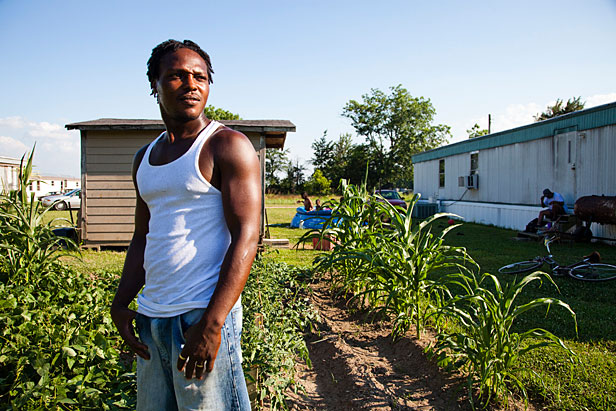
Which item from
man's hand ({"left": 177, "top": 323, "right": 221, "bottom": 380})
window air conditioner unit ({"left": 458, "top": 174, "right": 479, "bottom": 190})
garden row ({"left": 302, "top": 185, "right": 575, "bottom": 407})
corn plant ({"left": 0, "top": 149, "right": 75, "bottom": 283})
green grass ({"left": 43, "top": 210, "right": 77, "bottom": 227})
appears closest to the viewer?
man's hand ({"left": 177, "top": 323, "right": 221, "bottom": 380})

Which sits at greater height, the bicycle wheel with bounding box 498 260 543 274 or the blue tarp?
the blue tarp

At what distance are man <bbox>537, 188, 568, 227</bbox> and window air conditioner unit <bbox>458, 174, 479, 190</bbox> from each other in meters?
5.76

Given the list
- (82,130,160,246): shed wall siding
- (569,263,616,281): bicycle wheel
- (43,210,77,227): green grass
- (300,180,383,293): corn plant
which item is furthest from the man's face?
(82,130,160,246): shed wall siding

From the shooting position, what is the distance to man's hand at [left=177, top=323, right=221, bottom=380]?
1329 mm

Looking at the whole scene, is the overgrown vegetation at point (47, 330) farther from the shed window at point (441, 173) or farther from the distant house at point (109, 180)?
the shed window at point (441, 173)

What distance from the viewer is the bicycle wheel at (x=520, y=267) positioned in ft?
23.2

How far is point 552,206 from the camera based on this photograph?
11648 mm

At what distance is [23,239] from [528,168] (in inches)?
574

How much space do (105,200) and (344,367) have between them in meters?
8.06

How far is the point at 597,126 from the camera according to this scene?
11.4 meters

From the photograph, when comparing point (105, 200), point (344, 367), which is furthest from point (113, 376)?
point (105, 200)

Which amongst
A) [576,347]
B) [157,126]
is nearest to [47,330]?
[576,347]

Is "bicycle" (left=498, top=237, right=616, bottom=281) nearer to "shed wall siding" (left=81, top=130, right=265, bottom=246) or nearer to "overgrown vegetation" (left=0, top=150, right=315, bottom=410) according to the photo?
"overgrown vegetation" (left=0, top=150, right=315, bottom=410)

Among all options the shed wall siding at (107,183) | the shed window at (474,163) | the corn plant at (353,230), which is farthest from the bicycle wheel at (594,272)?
the shed window at (474,163)
